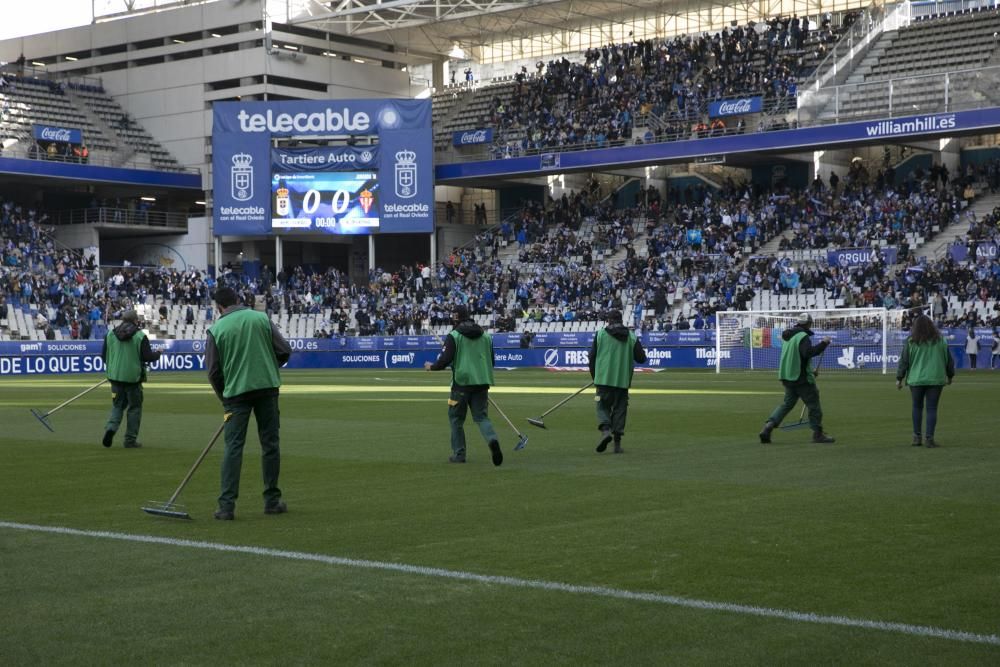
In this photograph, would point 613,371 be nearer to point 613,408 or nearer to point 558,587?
point 613,408

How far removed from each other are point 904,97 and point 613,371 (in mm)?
40620

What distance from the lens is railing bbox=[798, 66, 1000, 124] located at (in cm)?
5003

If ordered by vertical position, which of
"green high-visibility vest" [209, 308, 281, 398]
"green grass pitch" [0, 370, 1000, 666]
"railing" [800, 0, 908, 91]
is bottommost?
"green grass pitch" [0, 370, 1000, 666]

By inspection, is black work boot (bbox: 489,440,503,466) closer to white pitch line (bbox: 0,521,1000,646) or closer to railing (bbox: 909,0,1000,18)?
white pitch line (bbox: 0,521,1000,646)

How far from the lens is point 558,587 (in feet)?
25.3

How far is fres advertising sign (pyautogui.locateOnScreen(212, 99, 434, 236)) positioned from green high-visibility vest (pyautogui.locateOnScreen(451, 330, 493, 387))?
48392 millimetres

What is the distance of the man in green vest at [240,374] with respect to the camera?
10.7 metres

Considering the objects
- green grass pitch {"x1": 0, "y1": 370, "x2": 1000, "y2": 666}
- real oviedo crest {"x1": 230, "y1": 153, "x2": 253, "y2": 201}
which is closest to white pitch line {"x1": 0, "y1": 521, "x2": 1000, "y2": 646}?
green grass pitch {"x1": 0, "y1": 370, "x2": 1000, "y2": 666}

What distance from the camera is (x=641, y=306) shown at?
172 feet

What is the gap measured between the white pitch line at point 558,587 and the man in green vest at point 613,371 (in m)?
7.53

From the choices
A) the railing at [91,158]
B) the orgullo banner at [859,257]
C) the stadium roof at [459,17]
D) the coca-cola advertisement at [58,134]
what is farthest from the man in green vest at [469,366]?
the coca-cola advertisement at [58,134]

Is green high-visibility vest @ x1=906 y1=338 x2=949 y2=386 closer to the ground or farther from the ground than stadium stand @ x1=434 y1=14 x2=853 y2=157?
closer to the ground

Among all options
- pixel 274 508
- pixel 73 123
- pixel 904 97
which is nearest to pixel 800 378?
pixel 274 508

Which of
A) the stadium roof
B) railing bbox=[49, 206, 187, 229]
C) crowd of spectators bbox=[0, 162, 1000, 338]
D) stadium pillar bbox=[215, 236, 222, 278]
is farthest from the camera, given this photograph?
railing bbox=[49, 206, 187, 229]
